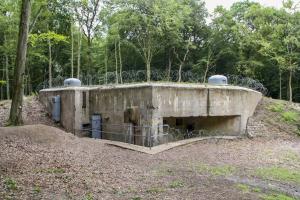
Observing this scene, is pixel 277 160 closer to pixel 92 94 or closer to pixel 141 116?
pixel 141 116

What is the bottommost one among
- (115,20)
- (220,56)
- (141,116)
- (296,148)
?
(296,148)

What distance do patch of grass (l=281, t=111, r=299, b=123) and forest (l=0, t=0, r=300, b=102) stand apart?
15.7 ft

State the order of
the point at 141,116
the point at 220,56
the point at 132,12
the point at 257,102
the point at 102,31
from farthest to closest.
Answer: the point at 220,56, the point at 102,31, the point at 132,12, the point at 257,102, the point at 141,116

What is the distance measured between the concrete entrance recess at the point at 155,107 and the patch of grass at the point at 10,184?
7000 millimetres

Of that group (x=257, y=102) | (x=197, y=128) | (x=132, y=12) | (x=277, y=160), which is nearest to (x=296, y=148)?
(x=277, y=160)

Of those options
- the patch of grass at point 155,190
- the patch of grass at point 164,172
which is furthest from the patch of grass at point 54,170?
the patch of grass at point 164,172

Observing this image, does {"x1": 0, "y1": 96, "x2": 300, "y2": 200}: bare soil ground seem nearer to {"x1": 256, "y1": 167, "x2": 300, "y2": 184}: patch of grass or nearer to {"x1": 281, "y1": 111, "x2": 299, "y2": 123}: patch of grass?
{"x1": 256, "y1": 167, "x2": 300, "y2": 184}: patch of grass

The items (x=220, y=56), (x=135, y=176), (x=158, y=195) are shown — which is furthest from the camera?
(x=220, y=56)

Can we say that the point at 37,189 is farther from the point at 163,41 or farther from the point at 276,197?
the point at 163,41

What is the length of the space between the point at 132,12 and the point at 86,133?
12.3 m

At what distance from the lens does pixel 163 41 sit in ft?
97.1

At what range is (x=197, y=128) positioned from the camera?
59.2 ft

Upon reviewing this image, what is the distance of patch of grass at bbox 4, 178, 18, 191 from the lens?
6.39 meters

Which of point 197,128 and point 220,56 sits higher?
point 220,56
